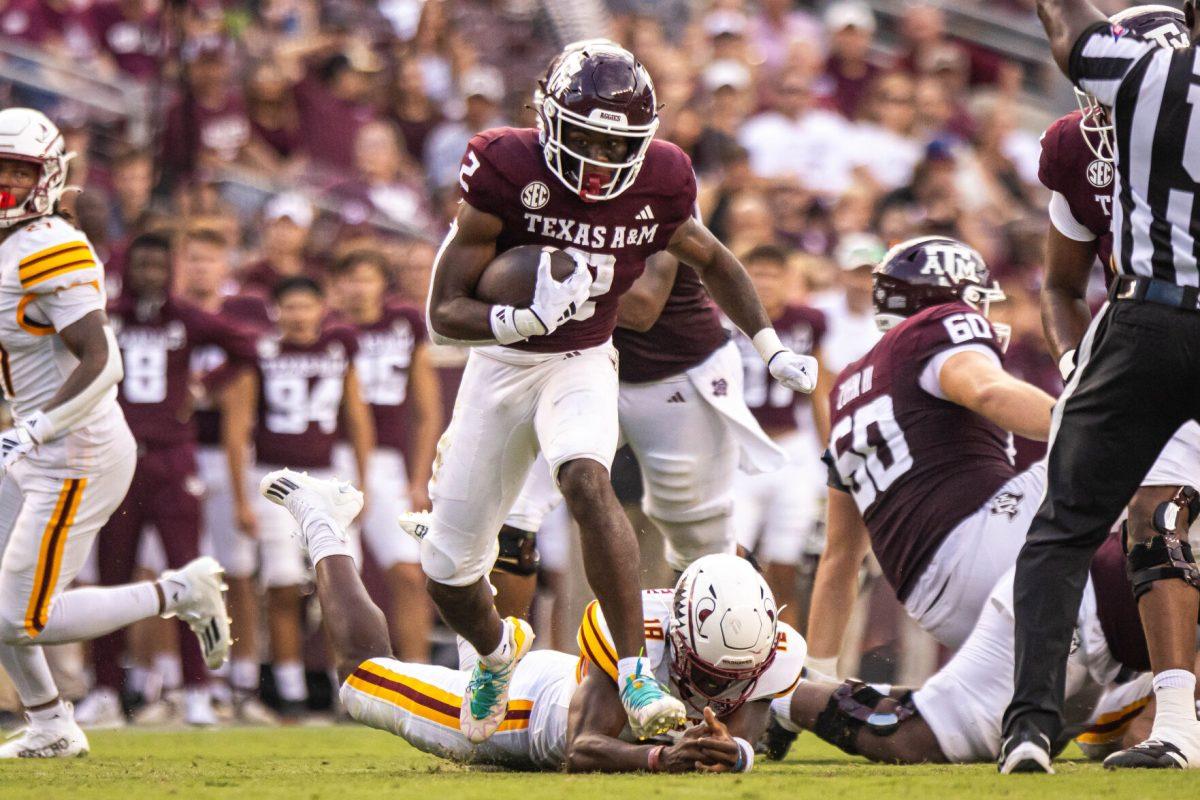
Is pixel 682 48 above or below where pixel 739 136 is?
above

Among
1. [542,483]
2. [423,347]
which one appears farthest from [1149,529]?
[423,347]

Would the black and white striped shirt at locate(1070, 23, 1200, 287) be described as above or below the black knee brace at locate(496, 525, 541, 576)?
above

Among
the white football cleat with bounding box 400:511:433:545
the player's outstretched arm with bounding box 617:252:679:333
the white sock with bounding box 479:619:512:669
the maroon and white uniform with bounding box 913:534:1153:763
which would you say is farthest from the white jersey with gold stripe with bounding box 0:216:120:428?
the maroon and white uniform with bounding box 913:534:1153:763

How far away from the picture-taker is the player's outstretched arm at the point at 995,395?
5133 millimetres

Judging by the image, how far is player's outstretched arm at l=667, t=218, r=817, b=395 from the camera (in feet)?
17.3

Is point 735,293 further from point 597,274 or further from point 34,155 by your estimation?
point 34,155

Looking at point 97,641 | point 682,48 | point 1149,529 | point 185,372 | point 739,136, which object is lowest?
point 97,641

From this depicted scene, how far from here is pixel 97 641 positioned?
8.13 meters

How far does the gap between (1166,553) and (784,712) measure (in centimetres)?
130

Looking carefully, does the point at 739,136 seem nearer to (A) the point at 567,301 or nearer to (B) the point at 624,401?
(B) the point at 624,401

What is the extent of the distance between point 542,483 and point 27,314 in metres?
1.90

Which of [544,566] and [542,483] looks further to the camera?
[544,566]

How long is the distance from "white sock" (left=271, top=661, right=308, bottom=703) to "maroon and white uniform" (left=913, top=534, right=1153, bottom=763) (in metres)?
3.75

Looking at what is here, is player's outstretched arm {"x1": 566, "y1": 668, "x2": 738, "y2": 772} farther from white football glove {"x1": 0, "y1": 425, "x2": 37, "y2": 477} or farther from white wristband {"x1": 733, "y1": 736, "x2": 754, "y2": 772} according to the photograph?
white football glove {"x1": 0, "y1": 425, "x2": 37, "y2": 477}
